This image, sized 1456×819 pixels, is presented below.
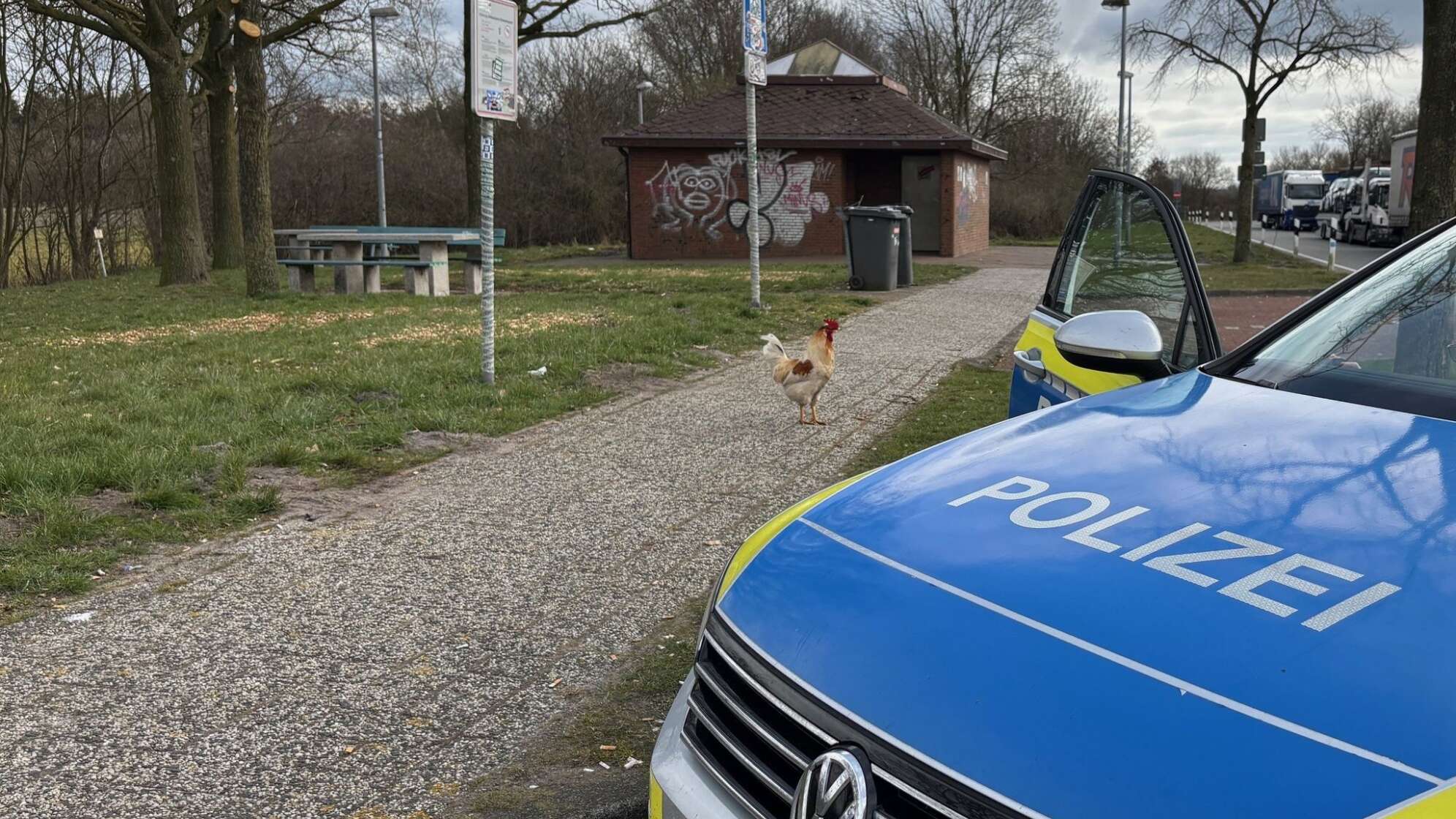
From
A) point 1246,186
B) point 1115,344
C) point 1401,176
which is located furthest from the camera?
point 1401,176

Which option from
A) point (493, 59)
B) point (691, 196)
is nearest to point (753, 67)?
point (493, 59)

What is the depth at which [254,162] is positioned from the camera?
18234 mm

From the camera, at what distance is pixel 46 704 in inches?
140

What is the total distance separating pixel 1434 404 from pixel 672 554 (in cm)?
326

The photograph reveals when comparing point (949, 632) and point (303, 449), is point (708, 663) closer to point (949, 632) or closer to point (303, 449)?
point (949, 632)

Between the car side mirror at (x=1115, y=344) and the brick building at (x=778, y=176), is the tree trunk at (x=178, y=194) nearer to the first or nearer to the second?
the brick building at (x=778, y=176)

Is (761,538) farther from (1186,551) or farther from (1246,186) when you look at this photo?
(1246,186)

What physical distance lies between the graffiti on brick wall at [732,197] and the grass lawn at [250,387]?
472 inches

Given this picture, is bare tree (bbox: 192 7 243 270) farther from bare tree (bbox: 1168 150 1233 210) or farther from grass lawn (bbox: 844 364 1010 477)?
bare tree (bbox: 1168 150 1233 210)

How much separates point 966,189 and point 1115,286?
28.2 metres

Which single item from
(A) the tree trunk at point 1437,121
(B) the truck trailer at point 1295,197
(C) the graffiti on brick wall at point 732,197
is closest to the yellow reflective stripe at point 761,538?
(A) the tree trunk at point 1437,121

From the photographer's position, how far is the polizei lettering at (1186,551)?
1609mm

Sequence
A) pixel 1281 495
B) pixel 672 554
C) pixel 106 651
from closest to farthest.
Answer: pixel 1281 495 < pixel 106 651 < pixel 672 554

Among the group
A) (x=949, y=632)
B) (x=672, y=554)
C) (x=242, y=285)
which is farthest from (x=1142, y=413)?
(x=242, y=285)
